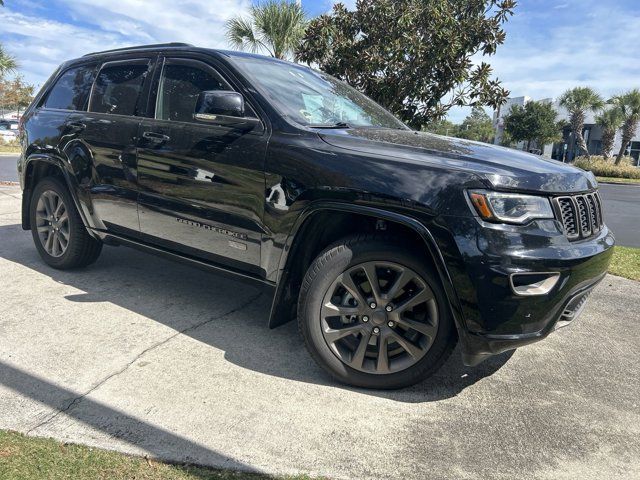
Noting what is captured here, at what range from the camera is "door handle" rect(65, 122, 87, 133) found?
14.0ft

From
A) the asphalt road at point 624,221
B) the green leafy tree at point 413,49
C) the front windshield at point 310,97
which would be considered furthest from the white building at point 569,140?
the front windshield at point 310,97

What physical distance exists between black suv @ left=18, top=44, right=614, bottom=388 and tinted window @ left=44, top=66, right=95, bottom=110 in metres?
0.31

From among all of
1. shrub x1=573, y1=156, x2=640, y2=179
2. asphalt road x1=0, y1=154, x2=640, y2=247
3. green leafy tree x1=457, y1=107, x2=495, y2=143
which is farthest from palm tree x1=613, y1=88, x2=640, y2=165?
green leafy tree x1=457, y1=107, x2=495, y2=143

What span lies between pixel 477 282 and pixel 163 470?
5.48ft

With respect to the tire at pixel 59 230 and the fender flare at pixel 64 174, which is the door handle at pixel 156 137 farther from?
the tire at pixel 59 230

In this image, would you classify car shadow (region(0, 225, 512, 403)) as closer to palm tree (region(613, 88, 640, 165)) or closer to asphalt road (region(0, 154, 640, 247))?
asphalt road (region(0, 154, 640, 247))

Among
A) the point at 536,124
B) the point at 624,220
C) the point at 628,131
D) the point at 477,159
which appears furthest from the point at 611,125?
the point at 477,159

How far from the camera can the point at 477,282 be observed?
249 centimetres

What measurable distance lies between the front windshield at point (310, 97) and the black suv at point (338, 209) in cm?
2

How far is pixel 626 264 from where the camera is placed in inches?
242

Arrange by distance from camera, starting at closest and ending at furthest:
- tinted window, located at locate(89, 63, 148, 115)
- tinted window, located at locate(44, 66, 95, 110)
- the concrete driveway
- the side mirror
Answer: the concrete driveway < the side mirror < tinted window, located at locate(89, 63, 148, 115) < tinted window, located at locate(44, 66, 95, 110)

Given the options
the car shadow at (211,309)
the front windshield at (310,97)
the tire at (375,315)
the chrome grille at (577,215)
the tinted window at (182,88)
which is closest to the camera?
the chrome grille at (577,215)

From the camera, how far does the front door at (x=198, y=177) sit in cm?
320

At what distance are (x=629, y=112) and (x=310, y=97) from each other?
154 feet
